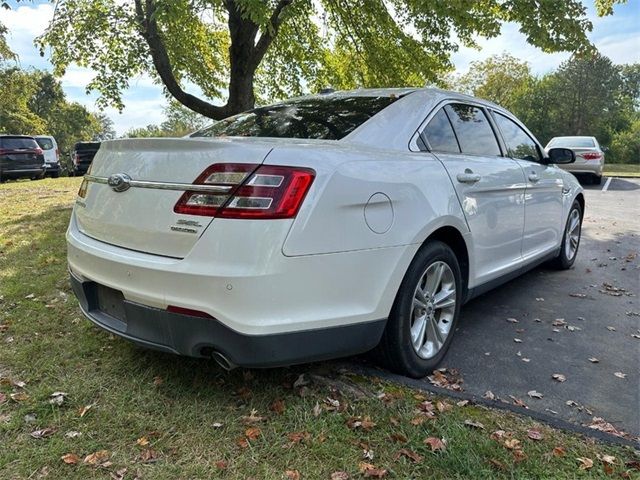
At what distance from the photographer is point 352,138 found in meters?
2.53

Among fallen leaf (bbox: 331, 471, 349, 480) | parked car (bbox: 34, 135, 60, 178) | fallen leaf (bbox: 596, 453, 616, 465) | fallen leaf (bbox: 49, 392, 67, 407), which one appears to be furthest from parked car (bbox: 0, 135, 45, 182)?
fallen leaf (bbox: 596, 453, 616, 465)

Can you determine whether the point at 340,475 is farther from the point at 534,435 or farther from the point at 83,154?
the point at 83,154

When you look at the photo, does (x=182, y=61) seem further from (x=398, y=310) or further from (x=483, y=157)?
(x=398, y=310)

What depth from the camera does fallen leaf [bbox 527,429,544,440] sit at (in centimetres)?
212

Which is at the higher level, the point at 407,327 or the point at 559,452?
the point at 407,327

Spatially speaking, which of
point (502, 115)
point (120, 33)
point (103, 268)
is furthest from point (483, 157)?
point (120, 33)

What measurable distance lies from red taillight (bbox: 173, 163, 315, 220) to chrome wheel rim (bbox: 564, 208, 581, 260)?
155 inches

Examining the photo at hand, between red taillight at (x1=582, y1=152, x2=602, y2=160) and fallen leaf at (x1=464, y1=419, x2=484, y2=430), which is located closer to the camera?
fallen leaf at (x1=464, y1=419, x2=484, y2=430)

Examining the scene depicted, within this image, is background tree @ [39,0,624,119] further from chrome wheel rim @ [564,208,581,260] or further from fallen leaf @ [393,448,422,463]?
fallen leaf @ [393,448,422,463]

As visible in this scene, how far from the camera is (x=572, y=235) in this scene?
5.22m

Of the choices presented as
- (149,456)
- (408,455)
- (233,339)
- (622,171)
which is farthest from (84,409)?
(622,171)

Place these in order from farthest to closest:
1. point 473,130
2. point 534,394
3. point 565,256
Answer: point 565,256 < point 473,130 < point 534,394

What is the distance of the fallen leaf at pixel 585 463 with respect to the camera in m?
1.95

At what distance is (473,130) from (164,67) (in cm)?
723
